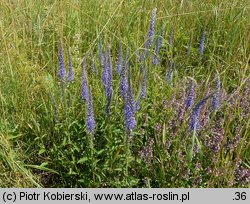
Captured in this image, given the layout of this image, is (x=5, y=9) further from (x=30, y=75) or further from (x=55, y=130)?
(x=55, y=130)

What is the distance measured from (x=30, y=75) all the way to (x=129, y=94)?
3.51 feet

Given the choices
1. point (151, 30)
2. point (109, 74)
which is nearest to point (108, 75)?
point (109, 74)

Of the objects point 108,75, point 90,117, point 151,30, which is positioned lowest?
point 90,117

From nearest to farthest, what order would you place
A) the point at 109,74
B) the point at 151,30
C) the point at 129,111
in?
the point at 129,111
the point at 109,74
the point at 151,30

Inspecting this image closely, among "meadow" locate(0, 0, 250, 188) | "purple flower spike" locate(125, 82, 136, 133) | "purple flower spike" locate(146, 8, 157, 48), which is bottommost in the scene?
"meadow" locate(0, 0, 250, 188)

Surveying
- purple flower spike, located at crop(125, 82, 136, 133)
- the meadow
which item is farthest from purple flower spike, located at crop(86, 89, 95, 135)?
purple flower spike, located at crop(125, 82, 136, 133)

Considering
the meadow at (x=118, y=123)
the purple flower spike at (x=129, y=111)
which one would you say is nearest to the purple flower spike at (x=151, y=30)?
the meadow at (x=118, y=123)

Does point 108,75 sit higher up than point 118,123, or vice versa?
point 108,75

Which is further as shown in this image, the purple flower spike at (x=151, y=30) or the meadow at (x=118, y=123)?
the purple flower spike at (x=151, y=30)

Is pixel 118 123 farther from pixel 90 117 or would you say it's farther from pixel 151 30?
pixel 151 30

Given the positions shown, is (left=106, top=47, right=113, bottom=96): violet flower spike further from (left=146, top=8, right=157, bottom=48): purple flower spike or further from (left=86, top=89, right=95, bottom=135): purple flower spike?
(left=146, top=8, right=157, bottom=48): purple flower spike

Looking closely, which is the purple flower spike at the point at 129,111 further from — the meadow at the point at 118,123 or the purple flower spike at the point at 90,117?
the purple flower spike at the point at 90,117

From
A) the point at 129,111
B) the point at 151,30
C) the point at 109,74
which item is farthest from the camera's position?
the point at 151,30

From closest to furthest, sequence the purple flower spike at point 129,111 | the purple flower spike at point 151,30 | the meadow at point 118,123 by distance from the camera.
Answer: the purple flower spike at point 129,111 → the meadow at point 118,123 → the purple flower spike at point 151,30
